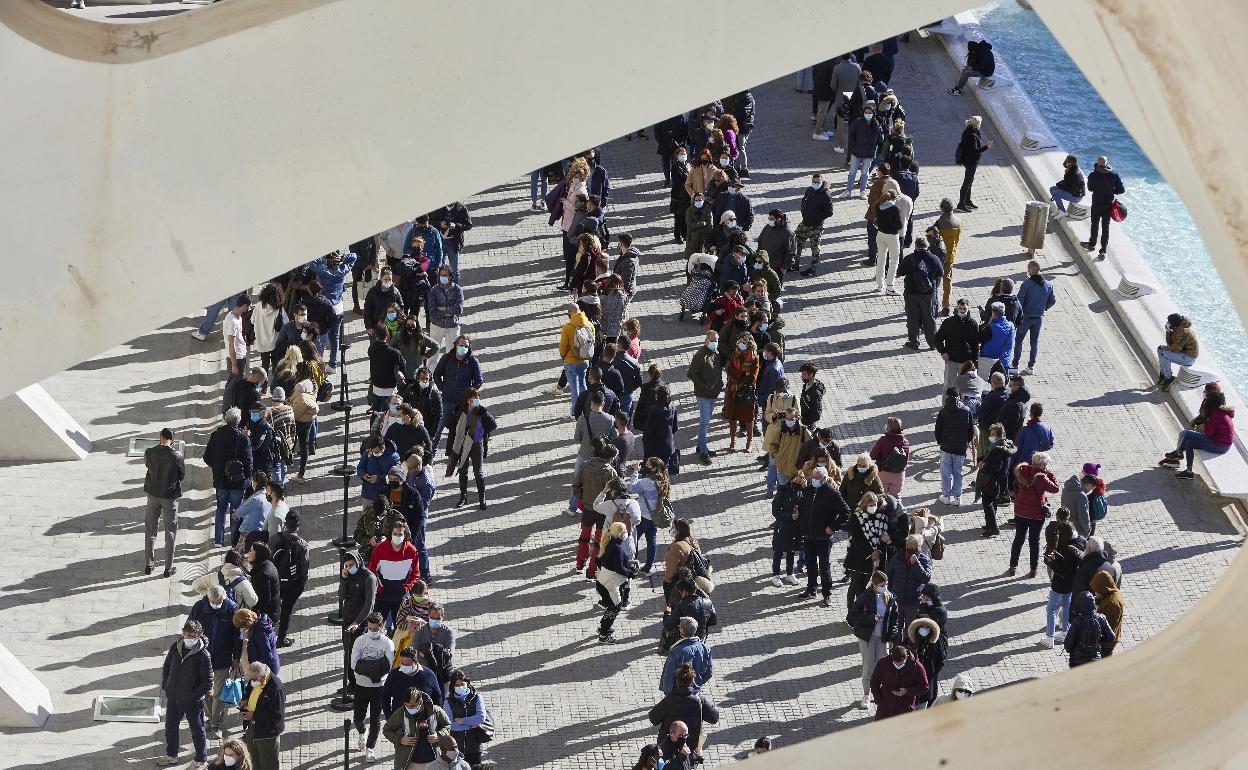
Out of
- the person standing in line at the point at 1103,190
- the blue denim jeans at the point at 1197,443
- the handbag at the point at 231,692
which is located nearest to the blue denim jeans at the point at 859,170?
the person standing in line at the point at 1103,190

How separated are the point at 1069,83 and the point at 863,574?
18199mm

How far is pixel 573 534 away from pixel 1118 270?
9.10m

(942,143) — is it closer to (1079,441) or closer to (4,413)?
(1079,441)

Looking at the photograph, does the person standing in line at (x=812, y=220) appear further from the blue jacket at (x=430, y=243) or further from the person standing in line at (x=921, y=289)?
the blue jacket at (x=430, y=243)

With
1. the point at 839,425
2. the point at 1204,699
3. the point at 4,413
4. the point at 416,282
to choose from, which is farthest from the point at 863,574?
the point at 1204,699

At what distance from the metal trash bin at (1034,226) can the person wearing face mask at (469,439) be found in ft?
28.0

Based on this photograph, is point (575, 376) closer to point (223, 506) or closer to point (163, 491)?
point (223, 506)

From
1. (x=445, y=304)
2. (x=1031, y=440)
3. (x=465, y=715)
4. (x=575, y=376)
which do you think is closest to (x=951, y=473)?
(x=1031, y=440)

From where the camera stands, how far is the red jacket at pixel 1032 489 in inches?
619

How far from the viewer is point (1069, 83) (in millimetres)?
31078

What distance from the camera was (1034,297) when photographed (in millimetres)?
19438

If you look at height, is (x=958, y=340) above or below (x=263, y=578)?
above

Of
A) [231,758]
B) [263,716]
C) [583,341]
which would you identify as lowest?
[231,758]

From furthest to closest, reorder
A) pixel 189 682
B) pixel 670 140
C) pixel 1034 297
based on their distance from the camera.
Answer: pixel 670 140 → pixel 1034 297 → pixel 189 682
